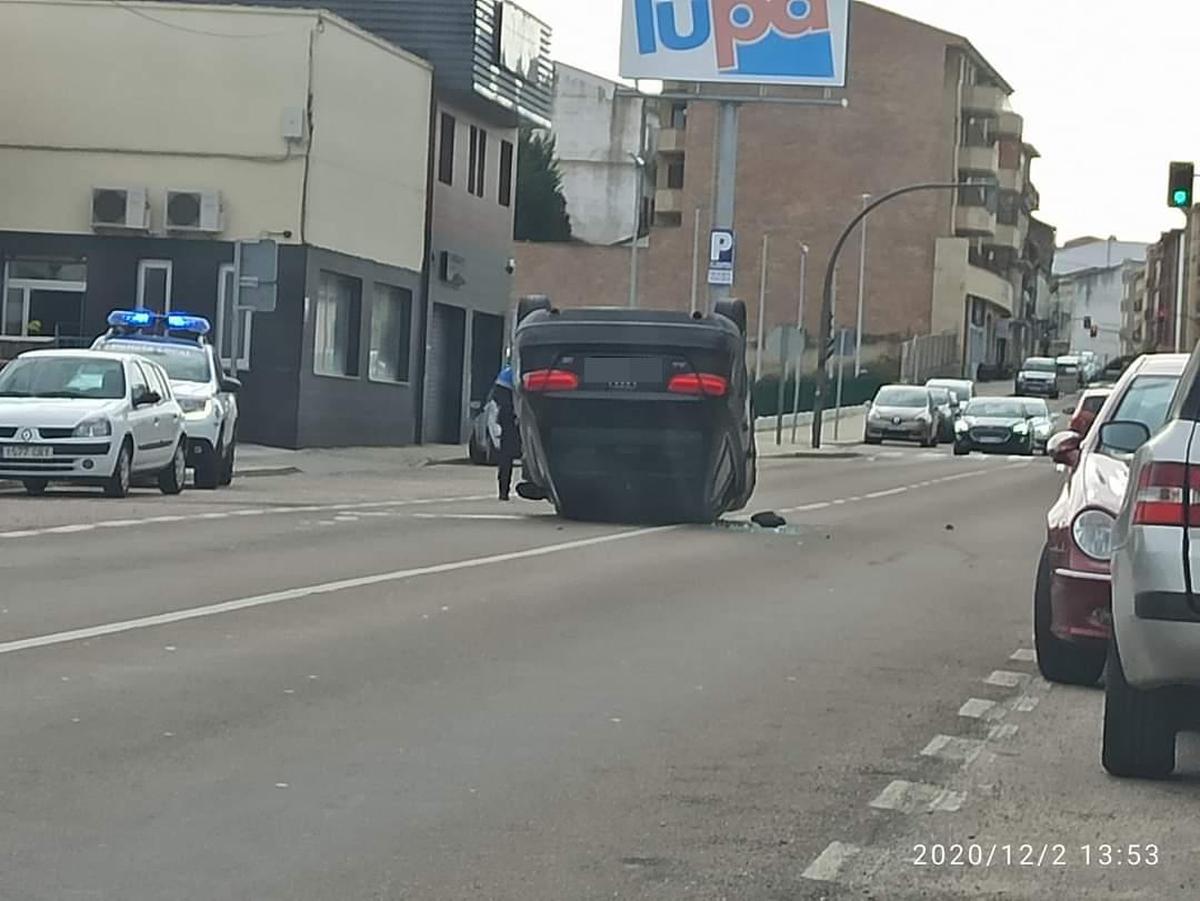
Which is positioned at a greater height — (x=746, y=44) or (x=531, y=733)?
(x=746, y=44)

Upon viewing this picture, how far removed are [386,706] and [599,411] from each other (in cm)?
1105

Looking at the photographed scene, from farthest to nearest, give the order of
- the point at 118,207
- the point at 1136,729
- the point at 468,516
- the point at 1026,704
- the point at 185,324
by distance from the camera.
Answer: the point at 118,207 < the point at 185,324 < the point at 468,516 < the point at 1026,704 < the point at 1136,729

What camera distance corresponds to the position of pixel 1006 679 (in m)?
11.4

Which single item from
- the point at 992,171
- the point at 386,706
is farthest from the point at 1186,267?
the point at 386,706

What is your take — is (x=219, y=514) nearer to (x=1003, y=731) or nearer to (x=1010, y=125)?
(x=1003, y=731)

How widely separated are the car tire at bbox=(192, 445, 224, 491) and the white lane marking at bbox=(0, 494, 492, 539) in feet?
8.97

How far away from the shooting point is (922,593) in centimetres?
1595

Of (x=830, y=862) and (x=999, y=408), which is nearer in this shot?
(x=830, y=862)

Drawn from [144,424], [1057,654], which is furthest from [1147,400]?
[144,424]

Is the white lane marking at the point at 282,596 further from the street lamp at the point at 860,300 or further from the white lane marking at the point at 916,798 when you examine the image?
the street lamp at the point at 860,300

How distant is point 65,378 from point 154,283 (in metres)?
15.6

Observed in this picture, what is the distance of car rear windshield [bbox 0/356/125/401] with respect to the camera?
24156 mm

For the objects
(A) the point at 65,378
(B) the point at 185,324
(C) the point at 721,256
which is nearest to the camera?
(A) the point at 65,378

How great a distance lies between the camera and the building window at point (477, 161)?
161 feet
